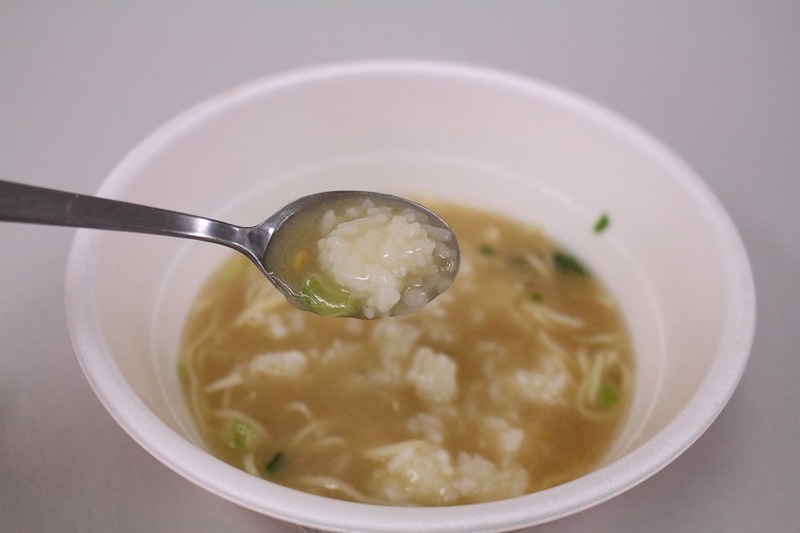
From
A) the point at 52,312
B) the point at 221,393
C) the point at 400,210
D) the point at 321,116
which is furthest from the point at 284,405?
the point at 321,116

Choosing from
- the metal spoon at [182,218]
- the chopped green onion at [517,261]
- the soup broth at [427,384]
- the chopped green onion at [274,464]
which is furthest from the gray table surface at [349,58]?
the chopped green onion at [517,261]

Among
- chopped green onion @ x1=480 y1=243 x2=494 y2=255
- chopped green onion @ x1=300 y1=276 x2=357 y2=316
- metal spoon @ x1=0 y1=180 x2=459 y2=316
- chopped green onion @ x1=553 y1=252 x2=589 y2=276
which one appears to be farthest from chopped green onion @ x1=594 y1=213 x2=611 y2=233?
chopped green onion @ x1=300 y1=276 x2=357 y2=316

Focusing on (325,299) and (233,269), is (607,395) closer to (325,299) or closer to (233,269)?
(325,299)

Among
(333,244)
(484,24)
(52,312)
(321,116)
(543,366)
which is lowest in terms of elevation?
(52,312)

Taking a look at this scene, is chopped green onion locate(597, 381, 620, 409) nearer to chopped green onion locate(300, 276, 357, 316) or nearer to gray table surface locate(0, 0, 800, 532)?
gray table surface locate(0, 0, 800, 532)

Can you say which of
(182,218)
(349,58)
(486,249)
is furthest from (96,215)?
(349,58)

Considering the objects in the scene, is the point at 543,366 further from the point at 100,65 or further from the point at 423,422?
the point at 100,65
